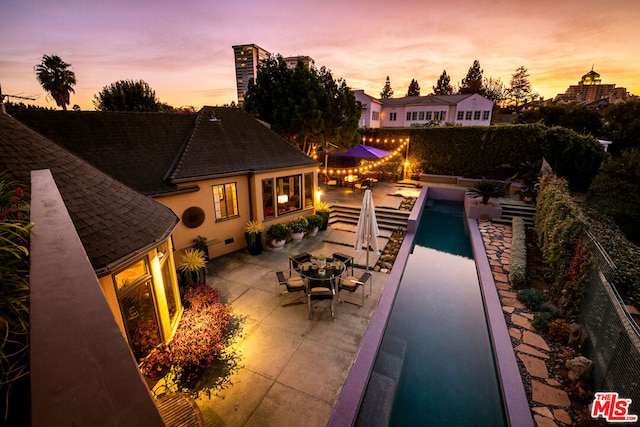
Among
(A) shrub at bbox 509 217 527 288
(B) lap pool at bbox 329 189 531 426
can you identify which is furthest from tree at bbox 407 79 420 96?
(B) lap pool at bbox 329 189 531 426

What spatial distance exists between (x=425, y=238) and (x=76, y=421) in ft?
50.4

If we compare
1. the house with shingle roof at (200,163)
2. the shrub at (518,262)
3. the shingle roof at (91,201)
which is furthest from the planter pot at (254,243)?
the shrub at (518,262)

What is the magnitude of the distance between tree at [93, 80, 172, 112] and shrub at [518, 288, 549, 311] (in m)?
35.9

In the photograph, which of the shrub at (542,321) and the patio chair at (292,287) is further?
the patio chair at (292,287)

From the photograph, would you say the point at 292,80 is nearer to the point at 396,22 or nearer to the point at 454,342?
the point at 396,22

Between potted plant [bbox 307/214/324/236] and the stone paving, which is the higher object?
potted plant [bbox 307/214/324/236]

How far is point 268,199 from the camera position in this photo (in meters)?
13.0

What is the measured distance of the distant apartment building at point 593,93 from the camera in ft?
206

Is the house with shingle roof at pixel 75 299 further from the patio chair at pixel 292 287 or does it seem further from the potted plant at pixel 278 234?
the potted plant at pixel 278 234

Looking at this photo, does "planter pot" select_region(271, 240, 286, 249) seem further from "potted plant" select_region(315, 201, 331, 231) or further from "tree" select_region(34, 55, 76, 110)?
"tree" select_region(34, 55, 76, 110)

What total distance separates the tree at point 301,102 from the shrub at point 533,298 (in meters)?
12.9

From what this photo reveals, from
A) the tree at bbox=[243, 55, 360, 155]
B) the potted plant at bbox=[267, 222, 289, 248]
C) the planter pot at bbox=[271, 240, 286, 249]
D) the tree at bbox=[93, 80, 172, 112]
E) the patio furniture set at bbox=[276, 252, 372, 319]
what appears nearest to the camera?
the patio furniture set at bbox=[276, 252, 372, 319]

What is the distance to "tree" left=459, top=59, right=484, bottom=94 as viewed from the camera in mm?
67588

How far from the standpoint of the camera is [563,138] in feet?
61.9
